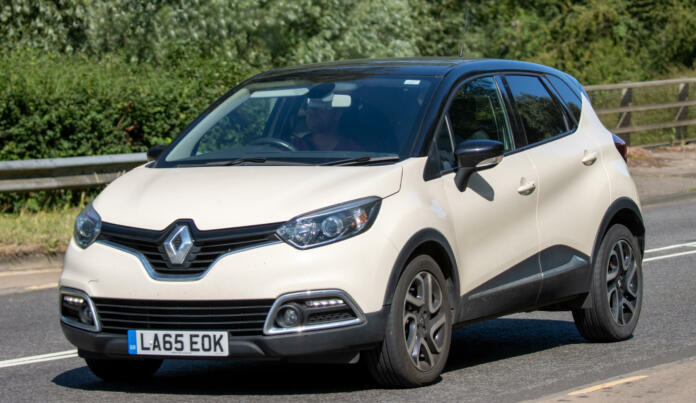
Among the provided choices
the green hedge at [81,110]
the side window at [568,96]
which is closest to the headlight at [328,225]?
the side window at [568,96]

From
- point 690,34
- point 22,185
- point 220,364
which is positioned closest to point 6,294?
point 22,185

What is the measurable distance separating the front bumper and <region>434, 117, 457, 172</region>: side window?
104 cm

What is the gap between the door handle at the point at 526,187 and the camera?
23.4ft

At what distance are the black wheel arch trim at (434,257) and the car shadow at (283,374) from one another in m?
0.64

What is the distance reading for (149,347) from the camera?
5926 millimetres

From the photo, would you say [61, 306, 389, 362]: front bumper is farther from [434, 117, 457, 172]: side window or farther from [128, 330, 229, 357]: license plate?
[434, 117, 457, 172]: side window

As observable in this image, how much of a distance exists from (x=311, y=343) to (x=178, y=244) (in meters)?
0.76

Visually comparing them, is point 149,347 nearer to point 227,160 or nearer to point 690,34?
point 227,160

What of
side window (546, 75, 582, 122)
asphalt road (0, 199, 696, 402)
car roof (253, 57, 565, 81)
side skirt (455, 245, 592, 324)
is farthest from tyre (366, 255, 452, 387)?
side window (546, 75, 582, 122)

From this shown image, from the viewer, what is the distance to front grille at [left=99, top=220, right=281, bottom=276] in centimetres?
575

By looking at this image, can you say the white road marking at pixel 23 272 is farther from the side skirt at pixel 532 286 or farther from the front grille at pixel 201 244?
the front grille at pixel 201 244

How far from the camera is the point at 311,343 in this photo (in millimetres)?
5824

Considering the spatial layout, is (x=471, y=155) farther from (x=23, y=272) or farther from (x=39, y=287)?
(x=23, y=272)

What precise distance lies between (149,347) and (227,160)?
1.26m
